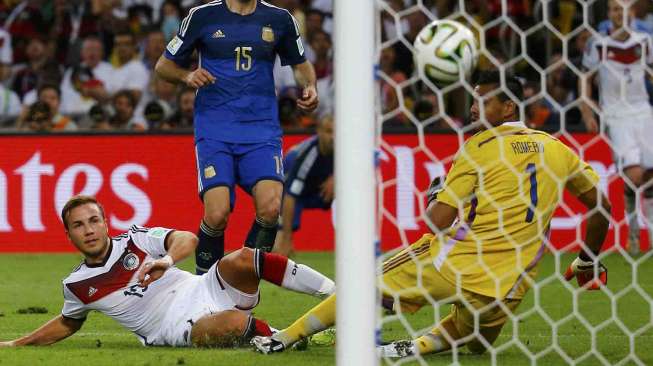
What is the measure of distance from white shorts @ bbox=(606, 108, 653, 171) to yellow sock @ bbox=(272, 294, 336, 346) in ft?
17.4

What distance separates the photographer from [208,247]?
7.13 metres

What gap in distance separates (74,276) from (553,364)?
2.08m

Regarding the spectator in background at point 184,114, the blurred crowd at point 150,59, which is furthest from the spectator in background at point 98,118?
the spectator in background at point 184,114

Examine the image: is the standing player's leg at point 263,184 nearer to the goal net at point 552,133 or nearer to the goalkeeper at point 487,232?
the goal net at point 552,133

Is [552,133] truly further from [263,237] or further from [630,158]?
[263,237]

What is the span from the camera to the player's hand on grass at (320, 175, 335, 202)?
35.2 feet

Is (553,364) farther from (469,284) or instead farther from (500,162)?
(500,162)

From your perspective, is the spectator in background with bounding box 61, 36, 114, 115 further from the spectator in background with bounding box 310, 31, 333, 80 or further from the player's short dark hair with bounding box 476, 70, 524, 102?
the player's short dark hair with bounding box 476, 70, 524, 102

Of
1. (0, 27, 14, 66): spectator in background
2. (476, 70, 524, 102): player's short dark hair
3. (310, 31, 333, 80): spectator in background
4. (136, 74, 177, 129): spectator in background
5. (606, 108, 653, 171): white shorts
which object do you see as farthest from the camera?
(0, 27, 14, 66): spectator in background

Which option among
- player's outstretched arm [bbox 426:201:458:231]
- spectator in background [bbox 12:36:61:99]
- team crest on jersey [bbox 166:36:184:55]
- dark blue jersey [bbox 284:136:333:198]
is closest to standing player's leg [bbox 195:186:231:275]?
team crest on jersey [bbox 166:36:184:55]

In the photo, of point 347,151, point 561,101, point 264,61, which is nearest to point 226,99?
point 264,61

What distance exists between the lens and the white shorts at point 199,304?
5730mm

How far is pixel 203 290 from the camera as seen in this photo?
5.79m

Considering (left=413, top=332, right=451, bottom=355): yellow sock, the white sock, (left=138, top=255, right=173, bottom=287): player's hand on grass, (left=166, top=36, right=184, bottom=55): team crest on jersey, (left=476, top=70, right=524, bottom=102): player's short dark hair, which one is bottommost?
(left=413, top=332, right=451, bottom=355): yellow sock
